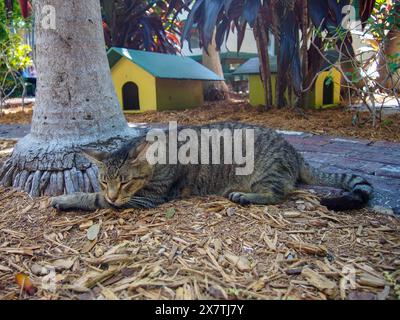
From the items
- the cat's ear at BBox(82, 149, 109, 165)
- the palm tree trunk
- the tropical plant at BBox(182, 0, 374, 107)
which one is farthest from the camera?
the palm tree trunk

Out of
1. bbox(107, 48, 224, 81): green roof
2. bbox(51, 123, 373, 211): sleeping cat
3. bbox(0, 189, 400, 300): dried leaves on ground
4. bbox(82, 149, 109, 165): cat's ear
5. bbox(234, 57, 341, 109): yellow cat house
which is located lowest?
bbox(0, 189, 400, 300): dried leaves on ground

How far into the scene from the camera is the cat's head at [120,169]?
2195mm

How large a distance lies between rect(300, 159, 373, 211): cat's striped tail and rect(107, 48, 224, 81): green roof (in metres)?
4.04

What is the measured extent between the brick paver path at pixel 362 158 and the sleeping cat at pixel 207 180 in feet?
0.58

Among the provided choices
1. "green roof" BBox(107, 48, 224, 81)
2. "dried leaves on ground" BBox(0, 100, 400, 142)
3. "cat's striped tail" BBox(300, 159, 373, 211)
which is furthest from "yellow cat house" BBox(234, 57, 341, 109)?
"cat's striped tail" BBox(300, 159, 373, 211)

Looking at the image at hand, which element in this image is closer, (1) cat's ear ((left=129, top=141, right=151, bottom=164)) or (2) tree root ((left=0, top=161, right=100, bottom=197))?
(1) cat's ear ((left=129, top=141, right=151, bottom=164))

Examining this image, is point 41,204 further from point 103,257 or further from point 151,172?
point 103,257

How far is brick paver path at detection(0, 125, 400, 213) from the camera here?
7.30ft

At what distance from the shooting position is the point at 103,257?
5.36 feet

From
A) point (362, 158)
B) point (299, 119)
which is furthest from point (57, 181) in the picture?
point (299, 119)

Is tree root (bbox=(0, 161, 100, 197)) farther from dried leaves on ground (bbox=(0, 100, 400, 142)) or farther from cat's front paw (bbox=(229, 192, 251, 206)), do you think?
dried leaves on ground (bbox=(0, 100, 400, 142))

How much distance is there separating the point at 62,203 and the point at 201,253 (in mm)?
1023

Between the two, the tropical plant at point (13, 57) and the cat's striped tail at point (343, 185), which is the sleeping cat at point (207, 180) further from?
the tropical plant at point (13, 57)
